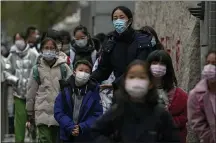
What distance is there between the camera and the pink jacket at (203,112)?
9000 millimetres

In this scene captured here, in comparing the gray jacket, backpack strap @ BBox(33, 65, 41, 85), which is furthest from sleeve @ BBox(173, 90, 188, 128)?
the gray jacket

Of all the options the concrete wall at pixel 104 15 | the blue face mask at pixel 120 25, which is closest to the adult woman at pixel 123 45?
the blue face mask at pixel 120 25

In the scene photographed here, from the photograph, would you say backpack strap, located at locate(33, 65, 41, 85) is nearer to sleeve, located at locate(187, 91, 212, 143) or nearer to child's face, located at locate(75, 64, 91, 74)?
child's face, located at locate(75, 64, 91, 74)

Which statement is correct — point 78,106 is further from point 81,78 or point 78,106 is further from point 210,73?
Result: point 210,73

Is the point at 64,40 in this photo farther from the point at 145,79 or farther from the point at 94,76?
the point at 145,79

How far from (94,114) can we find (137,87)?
2578 millimetres

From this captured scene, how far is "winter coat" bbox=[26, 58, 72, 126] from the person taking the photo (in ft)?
40.5

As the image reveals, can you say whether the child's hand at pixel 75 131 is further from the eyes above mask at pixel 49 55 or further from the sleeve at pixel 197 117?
the sleeve at pixel 197 117

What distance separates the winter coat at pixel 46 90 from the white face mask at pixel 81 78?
1.47 meters

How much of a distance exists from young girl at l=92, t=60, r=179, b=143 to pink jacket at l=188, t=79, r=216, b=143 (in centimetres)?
66

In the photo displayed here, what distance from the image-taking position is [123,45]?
36.4 feet

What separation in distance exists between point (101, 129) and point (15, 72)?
775 centimetres

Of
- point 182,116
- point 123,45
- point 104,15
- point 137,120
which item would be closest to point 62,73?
Result: point 123,45

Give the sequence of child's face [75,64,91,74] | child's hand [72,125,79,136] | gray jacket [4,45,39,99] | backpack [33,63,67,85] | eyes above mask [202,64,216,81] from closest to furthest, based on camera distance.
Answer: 1. eyes above mask [202,64,216,81]
2. child's hand [72,125,79,136]
3. child's face [75,64,91,74]
4. backpack [33,63,67,85]
5. gray jacket [4,45,39,99]
